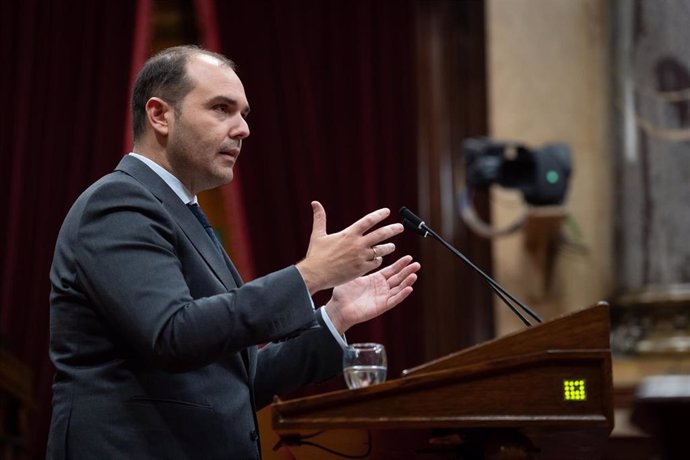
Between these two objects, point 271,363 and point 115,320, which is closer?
point 115,320

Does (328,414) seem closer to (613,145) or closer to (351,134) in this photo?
(613,145)

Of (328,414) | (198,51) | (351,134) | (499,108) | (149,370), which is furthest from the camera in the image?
(351,134)

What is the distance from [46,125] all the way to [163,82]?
3.58 m

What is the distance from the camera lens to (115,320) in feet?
6.28

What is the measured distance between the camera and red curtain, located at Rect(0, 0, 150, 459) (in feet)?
18.1

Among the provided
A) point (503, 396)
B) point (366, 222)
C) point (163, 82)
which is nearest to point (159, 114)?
point (163, 82)

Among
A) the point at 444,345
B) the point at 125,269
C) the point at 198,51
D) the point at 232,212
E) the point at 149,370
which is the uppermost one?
the point at 198,51

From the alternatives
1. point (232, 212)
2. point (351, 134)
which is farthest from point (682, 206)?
point (232, 212)

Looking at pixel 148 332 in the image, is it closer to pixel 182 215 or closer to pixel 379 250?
pixel 182 215

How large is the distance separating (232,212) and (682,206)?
2137 mm

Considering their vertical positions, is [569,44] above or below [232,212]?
above

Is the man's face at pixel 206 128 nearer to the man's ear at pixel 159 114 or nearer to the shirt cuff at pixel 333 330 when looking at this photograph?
the man's ear at pixel 159 114

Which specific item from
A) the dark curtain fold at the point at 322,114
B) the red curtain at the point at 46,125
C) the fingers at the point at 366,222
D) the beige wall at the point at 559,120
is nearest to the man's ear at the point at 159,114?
the fingers at the point at 366,222

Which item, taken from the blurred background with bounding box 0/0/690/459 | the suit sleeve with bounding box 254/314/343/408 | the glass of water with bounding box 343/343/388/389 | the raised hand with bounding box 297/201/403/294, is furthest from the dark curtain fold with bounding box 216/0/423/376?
the raised hand with bounding box 297/201/403/294
